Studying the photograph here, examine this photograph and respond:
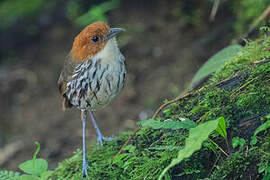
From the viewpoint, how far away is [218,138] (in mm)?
2752

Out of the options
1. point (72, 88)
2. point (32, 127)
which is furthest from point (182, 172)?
point (32, 127)

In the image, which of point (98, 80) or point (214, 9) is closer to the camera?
point (98, 80)

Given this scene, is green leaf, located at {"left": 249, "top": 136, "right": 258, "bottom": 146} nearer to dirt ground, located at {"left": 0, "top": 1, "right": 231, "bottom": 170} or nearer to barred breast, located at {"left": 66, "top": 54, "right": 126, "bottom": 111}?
barred breast, located at {"left": 66, "top": 54, "right": 126, "bottom": 111}

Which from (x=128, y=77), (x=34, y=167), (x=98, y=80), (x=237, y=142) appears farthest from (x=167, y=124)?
(x=128, y=77)

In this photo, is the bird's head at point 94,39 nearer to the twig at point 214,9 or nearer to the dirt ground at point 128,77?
the twig at point 214,9

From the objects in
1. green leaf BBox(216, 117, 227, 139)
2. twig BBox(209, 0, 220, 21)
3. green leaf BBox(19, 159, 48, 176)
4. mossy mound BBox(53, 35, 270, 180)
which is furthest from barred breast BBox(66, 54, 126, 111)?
twig BBox(209, 0, 220, 21)

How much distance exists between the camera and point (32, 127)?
7.00 meters

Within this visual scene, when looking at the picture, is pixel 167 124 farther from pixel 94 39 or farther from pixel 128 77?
pixel 128 77

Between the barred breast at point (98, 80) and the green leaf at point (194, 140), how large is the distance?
1573 mm

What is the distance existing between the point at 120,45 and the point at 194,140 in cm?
522

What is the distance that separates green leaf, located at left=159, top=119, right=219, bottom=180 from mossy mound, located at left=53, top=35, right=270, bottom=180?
334 millimetres

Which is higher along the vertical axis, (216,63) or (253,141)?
(216,63)

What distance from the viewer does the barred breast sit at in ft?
12.3

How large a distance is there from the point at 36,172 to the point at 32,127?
3998mm
